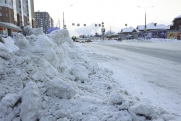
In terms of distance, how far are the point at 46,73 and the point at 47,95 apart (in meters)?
0.72

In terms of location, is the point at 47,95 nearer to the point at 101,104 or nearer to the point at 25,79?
the point at 25,79

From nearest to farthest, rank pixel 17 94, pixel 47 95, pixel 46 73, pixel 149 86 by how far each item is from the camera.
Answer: pixel 17 94 < pixel 47 95 < pixel 46 73 < pixel 149 86

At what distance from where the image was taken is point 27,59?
4.02 meters

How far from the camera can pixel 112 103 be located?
3.32 m

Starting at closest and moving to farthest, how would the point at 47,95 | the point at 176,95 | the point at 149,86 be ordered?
the point at 47,95, the point at 176,95, the point at 149,86

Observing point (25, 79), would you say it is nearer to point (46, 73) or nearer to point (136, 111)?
point (46, 73)

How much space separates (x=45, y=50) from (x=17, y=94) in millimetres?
1952

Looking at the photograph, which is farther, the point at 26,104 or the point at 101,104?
the point at 101,104

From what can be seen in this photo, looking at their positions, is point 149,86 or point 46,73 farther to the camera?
point 149,86

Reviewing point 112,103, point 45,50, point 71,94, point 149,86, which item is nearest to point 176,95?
point 149,86

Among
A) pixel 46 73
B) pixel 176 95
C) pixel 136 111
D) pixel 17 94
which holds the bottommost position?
pixel 176 95

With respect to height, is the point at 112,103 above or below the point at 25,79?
below

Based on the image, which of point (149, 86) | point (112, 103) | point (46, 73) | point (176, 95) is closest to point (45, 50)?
point (46, 73)

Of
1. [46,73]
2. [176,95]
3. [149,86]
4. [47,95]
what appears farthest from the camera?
[149,86]
